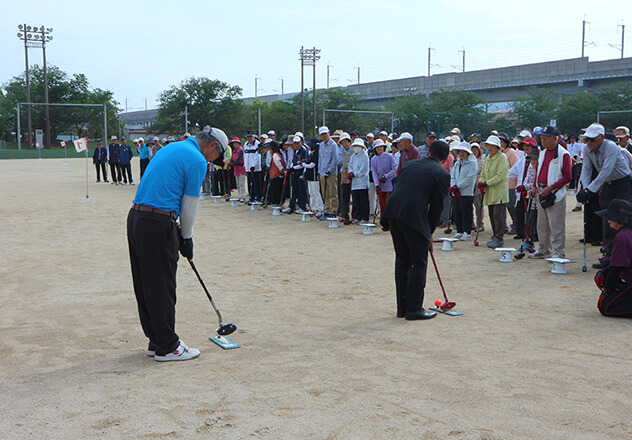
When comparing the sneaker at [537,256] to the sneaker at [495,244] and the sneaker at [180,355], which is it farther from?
the sneaker at [180,355]

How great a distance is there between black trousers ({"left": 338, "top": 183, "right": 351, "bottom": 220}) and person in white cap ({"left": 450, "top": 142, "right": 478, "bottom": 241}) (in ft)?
10.1

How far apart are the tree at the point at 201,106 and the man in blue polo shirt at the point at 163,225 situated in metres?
62.3

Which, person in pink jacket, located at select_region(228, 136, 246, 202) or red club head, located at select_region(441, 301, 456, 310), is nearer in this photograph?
red club head, located at select_region(441, 301, 456, 310)

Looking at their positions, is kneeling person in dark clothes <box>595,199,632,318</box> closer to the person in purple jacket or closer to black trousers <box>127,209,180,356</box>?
black trousers <box>127,209,180,356</box>

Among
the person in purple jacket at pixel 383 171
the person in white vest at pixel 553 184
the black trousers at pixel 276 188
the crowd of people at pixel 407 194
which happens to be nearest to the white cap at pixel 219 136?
the crowd of people at pixel 407 194

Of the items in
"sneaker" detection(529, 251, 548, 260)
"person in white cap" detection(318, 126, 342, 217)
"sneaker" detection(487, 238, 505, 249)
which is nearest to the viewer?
"sneaker" detection(529, 251, 548, 260)

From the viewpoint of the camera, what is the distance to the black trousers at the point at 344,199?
46.0ft

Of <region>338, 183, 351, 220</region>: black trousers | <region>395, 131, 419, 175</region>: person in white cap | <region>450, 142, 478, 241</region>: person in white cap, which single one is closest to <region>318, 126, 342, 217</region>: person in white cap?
<region>338, 183, 351, 220</region>: black trousers

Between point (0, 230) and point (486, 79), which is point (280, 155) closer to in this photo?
point (0, 230)

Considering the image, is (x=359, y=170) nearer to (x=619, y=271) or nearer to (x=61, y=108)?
(x=619, y=271)

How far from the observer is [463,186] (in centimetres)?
1128

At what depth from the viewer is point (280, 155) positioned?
54.2 feet

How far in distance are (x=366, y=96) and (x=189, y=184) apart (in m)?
62.1

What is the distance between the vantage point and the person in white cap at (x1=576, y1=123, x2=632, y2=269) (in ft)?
27.7
